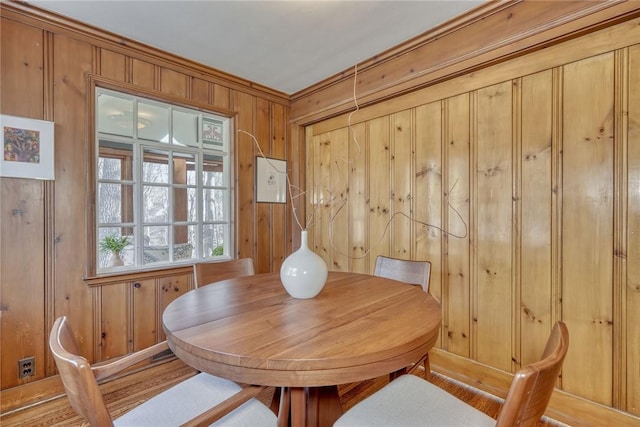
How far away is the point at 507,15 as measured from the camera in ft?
5.75

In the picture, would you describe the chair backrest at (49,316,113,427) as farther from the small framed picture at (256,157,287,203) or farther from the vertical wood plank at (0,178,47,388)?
the small framed picture at (256,157,287,203)

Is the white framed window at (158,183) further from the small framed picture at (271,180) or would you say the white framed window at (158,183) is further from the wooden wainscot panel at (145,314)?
the small framed picture at (271,180)

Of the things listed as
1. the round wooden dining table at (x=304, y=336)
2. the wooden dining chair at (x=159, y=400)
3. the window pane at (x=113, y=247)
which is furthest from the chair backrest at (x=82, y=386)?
the window pane at (x=113, y=247)

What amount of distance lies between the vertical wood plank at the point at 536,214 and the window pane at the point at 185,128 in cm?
252

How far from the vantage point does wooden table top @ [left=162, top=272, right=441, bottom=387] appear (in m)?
0.86

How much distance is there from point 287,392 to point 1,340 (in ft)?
6.24

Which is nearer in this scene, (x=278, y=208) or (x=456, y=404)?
(x=456, y=404)

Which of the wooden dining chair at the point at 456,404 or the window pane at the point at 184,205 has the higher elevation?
the window pane at the point at 184,205

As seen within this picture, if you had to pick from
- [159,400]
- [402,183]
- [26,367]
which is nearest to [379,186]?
[402,183]

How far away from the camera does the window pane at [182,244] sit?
8.52 feet

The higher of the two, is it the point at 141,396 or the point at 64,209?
the point at 64,209

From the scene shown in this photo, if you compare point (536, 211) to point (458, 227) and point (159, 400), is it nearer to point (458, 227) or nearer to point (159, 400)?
point (458, 227)

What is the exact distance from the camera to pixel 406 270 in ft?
6.24

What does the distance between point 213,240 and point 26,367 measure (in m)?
1.46
